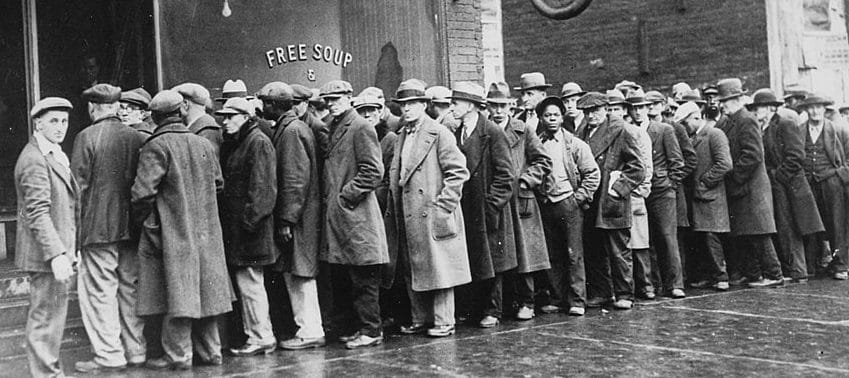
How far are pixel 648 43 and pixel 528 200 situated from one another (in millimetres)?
9788

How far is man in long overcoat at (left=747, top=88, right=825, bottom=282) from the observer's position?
36.5 ft

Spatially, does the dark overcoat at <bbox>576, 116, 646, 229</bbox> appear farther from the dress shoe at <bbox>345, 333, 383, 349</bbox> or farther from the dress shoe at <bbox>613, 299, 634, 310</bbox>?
the dress shoe at <bbox>345, 333, 383, 349</bbox>

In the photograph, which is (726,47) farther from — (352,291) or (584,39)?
(352,291)

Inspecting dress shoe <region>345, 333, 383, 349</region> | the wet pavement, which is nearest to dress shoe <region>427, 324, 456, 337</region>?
the wet pavement

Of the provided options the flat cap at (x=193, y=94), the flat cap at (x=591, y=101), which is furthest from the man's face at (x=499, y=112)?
the flat cap at (x=193, y=94)

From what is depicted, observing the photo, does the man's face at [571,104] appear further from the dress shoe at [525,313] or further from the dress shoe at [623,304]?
the dress shoe at [525,313]

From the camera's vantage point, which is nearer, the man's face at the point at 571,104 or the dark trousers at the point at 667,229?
the man's face at the point at 571,104

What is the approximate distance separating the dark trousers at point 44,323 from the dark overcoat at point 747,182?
7.20 metres

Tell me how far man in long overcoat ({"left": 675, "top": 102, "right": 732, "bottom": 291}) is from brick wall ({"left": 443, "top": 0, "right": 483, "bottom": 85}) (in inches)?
103

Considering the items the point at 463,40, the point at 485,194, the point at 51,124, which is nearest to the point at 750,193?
the point at 463,40

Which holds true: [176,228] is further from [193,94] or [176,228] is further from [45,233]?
[193,94]

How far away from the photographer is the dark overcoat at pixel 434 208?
7.93 m

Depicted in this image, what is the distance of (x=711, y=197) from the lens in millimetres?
10547

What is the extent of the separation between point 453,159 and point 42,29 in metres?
4.88
